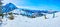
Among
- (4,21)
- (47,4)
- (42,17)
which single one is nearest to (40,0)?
(47,4)

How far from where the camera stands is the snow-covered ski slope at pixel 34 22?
1586mm

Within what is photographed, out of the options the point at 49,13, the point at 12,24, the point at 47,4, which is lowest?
the point at 12,24

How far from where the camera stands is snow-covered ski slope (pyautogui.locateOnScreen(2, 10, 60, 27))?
1.59 metres

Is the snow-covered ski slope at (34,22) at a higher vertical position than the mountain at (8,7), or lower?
lower

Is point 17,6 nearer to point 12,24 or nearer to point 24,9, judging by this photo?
point 24,9

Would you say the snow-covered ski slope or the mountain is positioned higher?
the mountain

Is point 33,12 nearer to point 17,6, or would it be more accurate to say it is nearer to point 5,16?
point 17,6

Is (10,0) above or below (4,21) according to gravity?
above

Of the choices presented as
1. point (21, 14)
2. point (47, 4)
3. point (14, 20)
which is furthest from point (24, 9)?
point (47, 4)

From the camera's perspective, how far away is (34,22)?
63.2 inches

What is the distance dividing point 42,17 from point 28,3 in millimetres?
234

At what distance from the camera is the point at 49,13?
1604mm

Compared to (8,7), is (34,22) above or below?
below

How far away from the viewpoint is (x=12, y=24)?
161 cm
